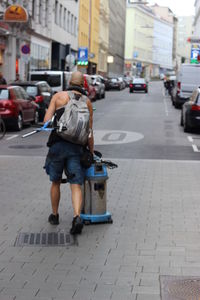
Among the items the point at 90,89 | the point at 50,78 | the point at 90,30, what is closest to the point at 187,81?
the point at 50,78

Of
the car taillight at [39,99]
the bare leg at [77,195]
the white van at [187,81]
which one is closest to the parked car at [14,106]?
the car taillight at [39,99]

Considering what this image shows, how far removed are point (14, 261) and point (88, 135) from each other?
173cm

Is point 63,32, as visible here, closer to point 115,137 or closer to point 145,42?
point 115,137

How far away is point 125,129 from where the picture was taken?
21.5m

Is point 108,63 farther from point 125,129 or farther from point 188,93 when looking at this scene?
point 125,129

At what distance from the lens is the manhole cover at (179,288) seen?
4.80m

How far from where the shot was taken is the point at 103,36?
9650 cm

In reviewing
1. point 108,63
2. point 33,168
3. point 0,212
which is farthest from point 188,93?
point 108,63

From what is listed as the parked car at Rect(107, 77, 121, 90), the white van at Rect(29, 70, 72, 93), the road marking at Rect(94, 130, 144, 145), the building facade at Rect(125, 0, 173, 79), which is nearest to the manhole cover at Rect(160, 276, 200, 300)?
the road marking at Rect(94, 130, 144, 145)

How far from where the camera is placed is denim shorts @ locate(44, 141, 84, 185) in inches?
270

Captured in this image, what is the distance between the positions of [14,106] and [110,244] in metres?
13.7

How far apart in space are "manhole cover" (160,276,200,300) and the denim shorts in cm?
194

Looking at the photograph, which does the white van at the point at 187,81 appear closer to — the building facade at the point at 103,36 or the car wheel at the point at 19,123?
the car wheel at the point at 19,123

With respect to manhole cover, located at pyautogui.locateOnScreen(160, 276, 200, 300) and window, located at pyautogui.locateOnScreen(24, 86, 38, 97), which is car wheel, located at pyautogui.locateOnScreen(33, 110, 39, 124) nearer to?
window, located at pyautogui.locateOnScreen(24, 86, 38, 97)
